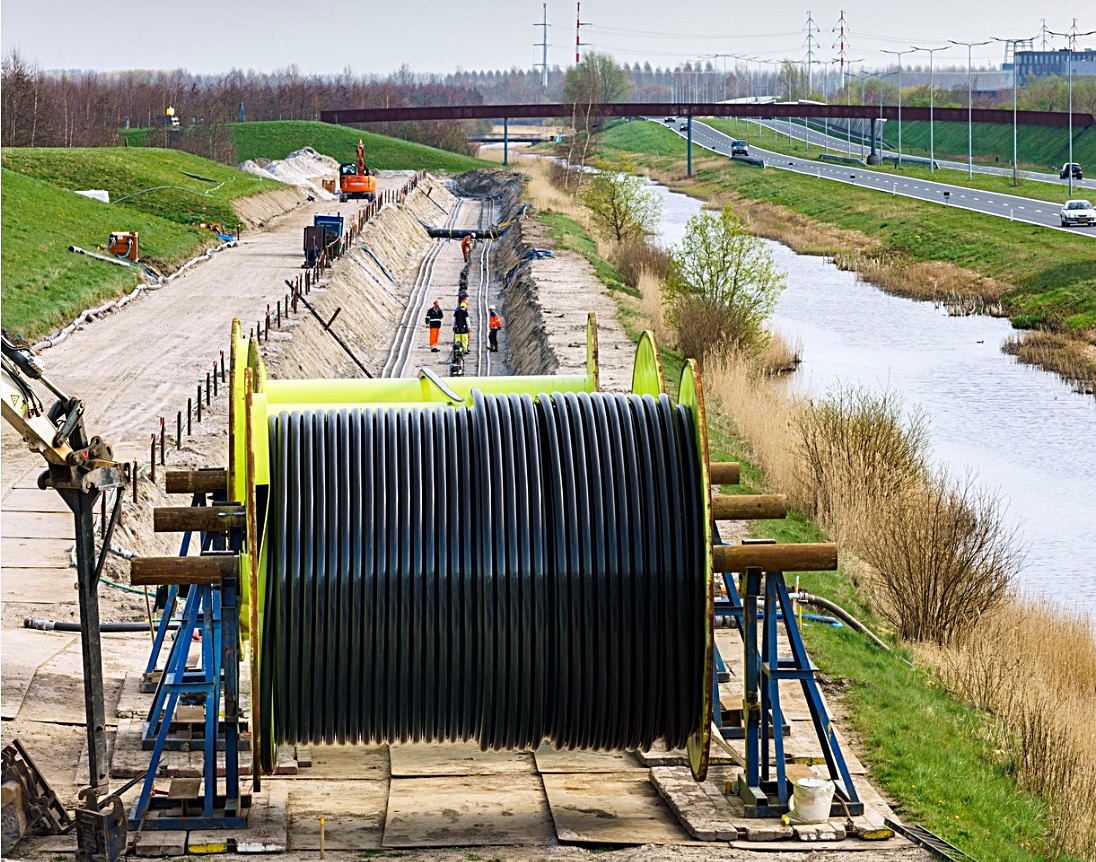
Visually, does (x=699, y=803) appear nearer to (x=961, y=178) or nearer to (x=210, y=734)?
(x=210, y=734)

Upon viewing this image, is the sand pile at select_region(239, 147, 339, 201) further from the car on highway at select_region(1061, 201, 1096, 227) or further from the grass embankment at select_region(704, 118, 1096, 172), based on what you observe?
the grass embankment at select_region(704, 118, 1096, 172)

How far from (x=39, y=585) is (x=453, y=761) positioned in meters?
6.18

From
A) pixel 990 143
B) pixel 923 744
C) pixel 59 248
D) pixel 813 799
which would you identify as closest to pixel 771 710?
pixel 813 799

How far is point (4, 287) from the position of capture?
1367 inches

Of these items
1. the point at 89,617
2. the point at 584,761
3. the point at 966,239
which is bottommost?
the point at 584,761

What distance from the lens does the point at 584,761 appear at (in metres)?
12.5

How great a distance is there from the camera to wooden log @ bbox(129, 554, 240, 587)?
10.4 meters

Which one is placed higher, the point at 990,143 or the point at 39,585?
the point at 990,143

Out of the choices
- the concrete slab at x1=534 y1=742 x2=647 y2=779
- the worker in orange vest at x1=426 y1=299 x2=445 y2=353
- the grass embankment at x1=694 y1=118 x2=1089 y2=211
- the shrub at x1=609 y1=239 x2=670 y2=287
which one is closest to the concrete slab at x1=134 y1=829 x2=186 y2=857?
the concrete slab at x1=534 y1=742 x2=647 y2=779

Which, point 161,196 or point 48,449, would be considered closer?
point 48,449

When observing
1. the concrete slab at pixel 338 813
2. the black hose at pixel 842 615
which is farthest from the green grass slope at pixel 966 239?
the concrete slab at pixel 338 813

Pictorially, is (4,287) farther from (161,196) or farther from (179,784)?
(179,784)

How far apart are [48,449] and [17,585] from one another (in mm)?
6414

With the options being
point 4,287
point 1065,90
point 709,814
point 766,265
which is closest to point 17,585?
point 709,814
